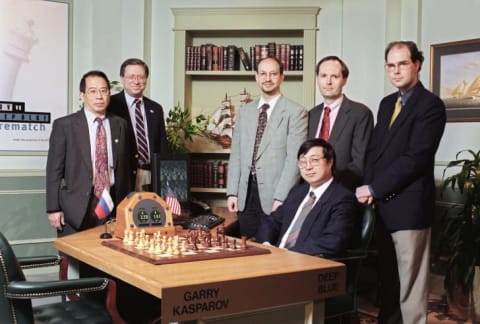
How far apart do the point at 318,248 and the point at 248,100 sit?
3015mm

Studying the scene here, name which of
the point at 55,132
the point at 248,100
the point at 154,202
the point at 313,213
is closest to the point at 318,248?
the point at 313,213

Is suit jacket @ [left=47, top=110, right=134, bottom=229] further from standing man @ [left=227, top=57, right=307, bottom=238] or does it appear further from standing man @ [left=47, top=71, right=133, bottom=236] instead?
standing man @ [left=227, top=57, right=307, bottom=238]

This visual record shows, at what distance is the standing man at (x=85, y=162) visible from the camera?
3.38 meters

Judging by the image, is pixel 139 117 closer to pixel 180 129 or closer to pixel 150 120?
pixel 150 120

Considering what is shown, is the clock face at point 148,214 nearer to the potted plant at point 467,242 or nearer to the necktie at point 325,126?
the necktie at point 325,126

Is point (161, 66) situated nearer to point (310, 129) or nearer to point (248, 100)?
point (248, 100)

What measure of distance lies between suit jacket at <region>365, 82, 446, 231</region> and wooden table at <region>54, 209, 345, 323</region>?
0.74m

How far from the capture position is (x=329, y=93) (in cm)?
347

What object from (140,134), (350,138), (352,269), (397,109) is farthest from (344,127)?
(140,134)

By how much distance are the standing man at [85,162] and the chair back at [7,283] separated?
3.98ft

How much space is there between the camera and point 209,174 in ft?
17.6

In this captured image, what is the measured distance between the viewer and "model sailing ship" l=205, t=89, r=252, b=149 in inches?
212

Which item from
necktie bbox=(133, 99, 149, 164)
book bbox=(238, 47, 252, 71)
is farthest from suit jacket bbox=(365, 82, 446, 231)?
book bbox=(238, 47, 252, 71)

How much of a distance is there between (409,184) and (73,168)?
6.02ft
